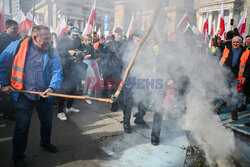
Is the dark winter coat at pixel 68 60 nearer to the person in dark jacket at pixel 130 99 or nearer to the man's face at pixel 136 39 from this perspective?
the person in dark jacket at pixel 130 99

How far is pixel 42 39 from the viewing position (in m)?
2.35

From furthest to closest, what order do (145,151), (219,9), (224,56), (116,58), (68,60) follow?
1. (219,9)
2. (116,58)
3. (224,56)
4. (68,60)
5. (145,151)

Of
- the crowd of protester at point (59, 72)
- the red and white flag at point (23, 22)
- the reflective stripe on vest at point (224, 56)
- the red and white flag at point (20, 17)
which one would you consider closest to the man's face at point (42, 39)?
the crowd of protester at point (59, 72)

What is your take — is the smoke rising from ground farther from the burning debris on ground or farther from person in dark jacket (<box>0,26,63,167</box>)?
person in dark jacket (<box>0,26,63,167</box>)

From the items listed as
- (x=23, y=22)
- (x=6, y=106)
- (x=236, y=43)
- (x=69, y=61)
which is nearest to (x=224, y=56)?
(x=236, y=43)

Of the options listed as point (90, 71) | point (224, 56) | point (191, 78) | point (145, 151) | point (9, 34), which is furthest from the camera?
point (90, 71)

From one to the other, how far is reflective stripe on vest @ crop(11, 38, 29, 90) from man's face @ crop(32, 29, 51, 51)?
12cm

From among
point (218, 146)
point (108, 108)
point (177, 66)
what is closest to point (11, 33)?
point (108, 108)

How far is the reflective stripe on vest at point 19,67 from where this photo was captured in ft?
7.45

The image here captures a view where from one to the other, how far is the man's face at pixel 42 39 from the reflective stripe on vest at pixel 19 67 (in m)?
0.12

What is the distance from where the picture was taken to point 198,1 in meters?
34.3

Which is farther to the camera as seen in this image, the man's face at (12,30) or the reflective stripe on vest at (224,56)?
the reflective stripe on vest at (224,56)

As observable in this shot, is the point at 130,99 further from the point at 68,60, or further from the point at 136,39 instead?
the point at 68,60

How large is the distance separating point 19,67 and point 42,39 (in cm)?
45
